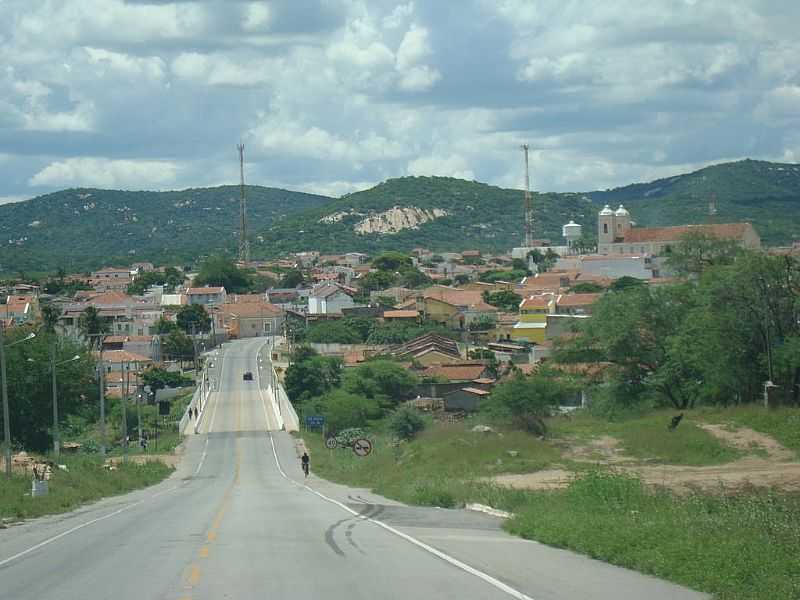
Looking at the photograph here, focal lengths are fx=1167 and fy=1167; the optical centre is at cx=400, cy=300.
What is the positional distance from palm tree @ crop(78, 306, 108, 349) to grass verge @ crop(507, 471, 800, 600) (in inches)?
4165

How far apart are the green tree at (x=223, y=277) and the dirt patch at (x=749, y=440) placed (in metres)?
155

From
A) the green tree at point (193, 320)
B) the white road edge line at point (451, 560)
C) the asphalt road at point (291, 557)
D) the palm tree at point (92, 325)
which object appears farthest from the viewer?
the green tree at point (193, 320)

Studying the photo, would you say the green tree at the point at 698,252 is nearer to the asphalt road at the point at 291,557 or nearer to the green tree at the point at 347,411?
the green tree at the point at 347,411

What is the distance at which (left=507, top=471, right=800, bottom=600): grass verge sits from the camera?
12539mm

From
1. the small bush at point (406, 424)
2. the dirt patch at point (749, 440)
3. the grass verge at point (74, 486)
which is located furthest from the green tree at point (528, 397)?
the grass verge at point (74, 486)

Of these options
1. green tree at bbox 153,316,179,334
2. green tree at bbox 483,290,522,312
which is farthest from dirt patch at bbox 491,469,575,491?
green tree at bbox 483,290,522,312

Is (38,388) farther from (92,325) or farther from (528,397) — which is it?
(92,325)

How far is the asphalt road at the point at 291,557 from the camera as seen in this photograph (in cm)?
1310

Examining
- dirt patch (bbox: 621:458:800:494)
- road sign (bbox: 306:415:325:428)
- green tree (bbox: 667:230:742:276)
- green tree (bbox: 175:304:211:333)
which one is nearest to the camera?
dirt patch (bbox: 621:458:800:494)

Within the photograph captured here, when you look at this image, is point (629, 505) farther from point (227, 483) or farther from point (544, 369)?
point (544, 369)

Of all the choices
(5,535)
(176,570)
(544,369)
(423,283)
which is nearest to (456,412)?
(544,369)

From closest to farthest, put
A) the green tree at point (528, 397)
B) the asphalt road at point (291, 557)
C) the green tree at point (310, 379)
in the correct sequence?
1. the asphalt road at point (291, 557)
2. the green tree at point (528, 397)
3. the green tree at point (310, 379)

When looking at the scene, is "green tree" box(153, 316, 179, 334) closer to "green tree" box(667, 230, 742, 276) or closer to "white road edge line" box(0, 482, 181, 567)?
"green tree" box(667, 230, 742, 276)

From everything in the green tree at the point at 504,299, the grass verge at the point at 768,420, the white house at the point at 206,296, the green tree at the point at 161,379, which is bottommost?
the green tree at the point at 161,379
